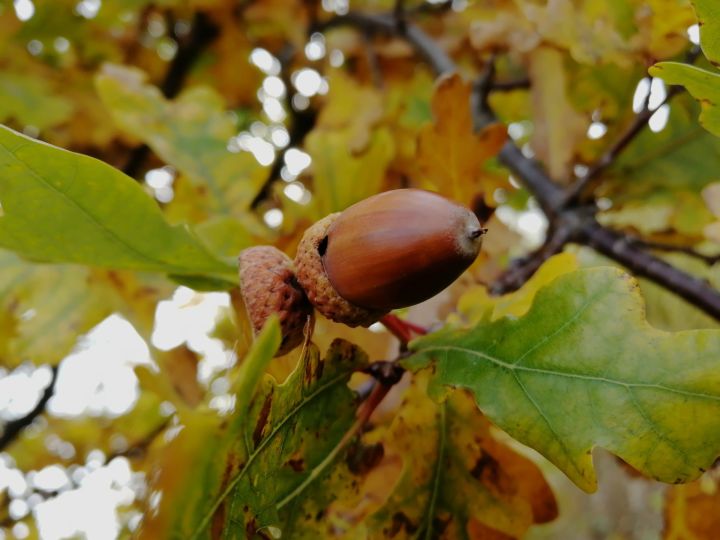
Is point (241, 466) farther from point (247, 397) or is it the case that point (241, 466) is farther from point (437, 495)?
point (437, 495)

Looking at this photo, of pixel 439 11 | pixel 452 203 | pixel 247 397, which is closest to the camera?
pixel 247 397

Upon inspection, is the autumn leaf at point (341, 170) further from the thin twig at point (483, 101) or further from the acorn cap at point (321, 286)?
the acorn cap at point (321, 286)

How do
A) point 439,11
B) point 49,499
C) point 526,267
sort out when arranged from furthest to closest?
1. point 439,11
2. point 49,499
3. point 526,267

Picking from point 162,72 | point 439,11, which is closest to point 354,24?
point 439,11

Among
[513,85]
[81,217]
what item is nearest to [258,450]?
[81,217]

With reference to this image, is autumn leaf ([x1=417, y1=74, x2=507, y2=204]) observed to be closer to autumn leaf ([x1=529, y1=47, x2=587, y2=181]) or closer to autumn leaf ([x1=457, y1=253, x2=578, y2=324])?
autumn leaf ([x1=457, y1=253, x2=578, y2=324])

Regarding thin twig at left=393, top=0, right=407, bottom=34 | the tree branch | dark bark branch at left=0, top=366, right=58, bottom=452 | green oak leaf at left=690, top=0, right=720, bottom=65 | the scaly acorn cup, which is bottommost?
dark bark branch at left=0, top=366, right=58, bottom=452

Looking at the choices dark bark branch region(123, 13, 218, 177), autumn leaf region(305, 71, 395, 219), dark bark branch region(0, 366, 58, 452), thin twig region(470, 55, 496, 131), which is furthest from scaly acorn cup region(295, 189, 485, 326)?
dark bark branch region(123, 13, 218, 177)
